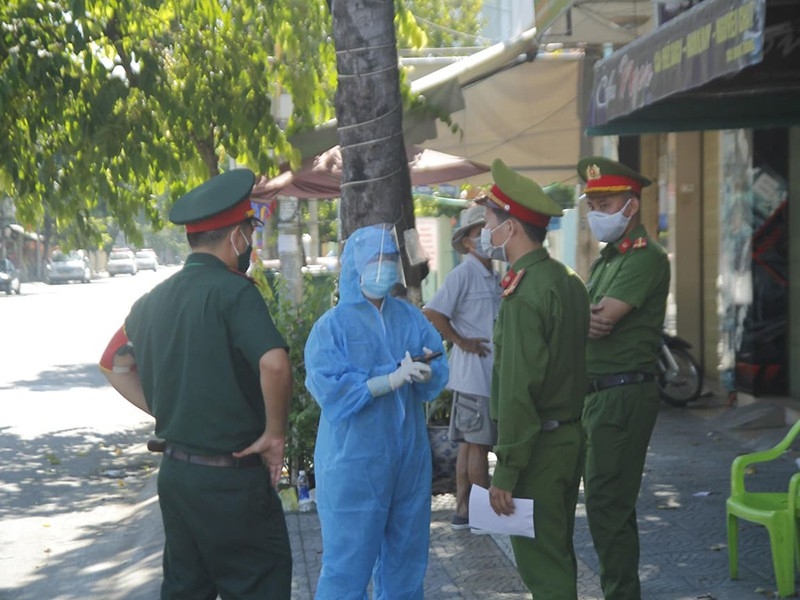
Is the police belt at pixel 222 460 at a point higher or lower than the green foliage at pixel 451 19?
lower

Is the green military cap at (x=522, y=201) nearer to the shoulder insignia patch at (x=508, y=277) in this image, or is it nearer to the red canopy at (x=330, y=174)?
the shoulder insignia patch at (x=508, y=277)

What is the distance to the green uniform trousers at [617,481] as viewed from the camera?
556 cm

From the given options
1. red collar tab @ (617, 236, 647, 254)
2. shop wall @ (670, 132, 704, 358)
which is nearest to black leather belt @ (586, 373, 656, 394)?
red collar tab @ (617, 236, 647, 254)

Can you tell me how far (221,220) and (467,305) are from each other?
128 inches

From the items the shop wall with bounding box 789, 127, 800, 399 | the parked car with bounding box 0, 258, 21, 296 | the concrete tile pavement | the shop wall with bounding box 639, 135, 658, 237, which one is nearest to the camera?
the concrete tile pavement

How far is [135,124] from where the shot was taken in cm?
1161

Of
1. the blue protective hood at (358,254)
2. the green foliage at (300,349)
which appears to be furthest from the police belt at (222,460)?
the green foliage at (300,349)

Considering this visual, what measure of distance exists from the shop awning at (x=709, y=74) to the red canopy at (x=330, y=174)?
2558mm

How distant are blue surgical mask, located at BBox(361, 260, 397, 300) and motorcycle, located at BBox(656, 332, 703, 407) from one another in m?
8.93

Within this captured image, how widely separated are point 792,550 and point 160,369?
→ 10.0ft

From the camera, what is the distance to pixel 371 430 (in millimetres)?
5012

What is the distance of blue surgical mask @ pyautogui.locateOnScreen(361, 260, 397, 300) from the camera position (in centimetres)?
505

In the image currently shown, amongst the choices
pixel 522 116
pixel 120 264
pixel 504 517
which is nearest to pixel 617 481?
pixel 504 517

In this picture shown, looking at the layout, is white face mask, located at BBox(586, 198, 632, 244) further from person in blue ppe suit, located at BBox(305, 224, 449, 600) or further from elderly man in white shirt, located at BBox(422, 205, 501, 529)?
elderly man in white shirt, located at BBox(422, 205, 501, 529)
